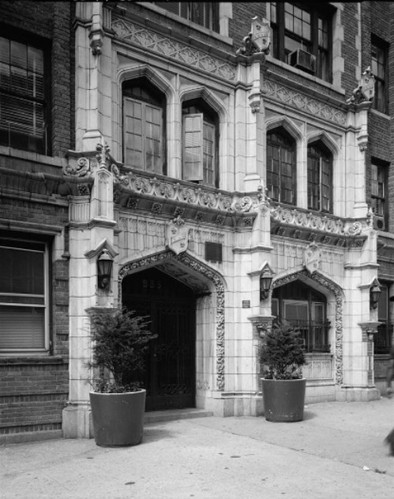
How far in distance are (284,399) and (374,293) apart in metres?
5.84

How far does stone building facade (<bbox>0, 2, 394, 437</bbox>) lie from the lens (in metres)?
10.7

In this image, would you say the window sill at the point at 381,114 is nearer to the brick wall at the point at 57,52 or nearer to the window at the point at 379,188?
the window at the point at 379,188

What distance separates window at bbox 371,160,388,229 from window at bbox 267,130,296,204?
3.72m

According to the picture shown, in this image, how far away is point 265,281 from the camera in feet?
44.2

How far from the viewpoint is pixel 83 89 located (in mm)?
11117

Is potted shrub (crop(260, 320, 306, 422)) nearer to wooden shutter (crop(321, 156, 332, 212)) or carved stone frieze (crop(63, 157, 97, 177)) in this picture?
carved stone frieze (crop(63, 157, 97, 177))

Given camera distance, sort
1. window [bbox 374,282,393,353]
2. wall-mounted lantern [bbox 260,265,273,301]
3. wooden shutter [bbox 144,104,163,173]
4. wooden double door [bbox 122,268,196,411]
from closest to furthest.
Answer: wooden shutter [bbox 144,104,163,173]
wooden double door [bbox 122,268,196,411]
wall-mounted lantern [bbox 260,265,273,301]
window [bbox 374,282,393,353]

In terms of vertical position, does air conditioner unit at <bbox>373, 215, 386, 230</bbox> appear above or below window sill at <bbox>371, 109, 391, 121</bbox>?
below

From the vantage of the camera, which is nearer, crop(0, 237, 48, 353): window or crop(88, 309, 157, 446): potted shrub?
crop(88, 309, 157, 446): potted shrub

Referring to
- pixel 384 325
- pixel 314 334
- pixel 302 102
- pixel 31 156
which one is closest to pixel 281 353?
pixel 314 334

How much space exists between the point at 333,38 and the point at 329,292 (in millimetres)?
7480

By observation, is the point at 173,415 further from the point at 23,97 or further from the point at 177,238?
the point at 23,97

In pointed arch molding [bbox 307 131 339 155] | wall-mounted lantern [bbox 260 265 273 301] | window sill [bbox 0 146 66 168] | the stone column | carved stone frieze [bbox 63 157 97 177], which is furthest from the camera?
pointed arch molding [bbox 307 131 339 155]

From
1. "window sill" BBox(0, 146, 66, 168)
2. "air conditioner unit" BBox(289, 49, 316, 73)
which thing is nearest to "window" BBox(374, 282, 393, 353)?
"air conditioner unit" BBox(289, 49, 316, 73)
